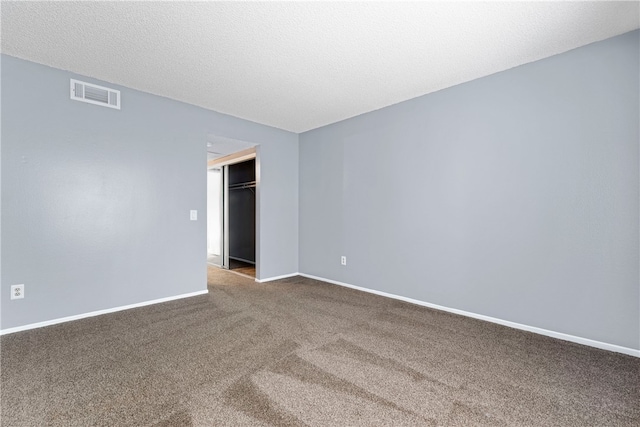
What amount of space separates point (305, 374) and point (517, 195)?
8.01 feet

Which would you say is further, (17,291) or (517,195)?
(517,195)

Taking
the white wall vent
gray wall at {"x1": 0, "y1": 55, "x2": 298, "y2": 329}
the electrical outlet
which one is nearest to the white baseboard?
gray wall at {"x1": 0, "y1": 55, "x2": 298, "y2": 329}

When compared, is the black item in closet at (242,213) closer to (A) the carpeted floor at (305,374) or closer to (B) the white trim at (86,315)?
(B) the white trim at (86,315)

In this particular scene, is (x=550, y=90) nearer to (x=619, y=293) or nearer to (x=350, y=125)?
(x=619, y=293)

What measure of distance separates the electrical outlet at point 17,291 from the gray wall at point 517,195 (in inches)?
139

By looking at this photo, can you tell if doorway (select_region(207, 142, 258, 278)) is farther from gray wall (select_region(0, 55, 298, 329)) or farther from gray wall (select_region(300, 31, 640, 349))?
gray wall (select_region(300, 31, 640, 349))

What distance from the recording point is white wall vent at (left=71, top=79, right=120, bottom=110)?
9.39ft

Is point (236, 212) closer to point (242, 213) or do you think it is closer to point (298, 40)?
point (242, 213)

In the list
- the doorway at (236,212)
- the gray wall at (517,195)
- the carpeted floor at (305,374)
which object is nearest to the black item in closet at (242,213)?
the doorway at (236,212)

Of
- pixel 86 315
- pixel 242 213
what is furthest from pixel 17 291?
pixel 242 213

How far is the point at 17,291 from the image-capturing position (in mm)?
2562

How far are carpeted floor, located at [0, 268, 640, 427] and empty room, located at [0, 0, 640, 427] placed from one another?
0.02m

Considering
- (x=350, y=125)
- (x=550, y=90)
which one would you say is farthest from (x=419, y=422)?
(x=350, y=125)

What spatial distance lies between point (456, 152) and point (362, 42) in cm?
155
